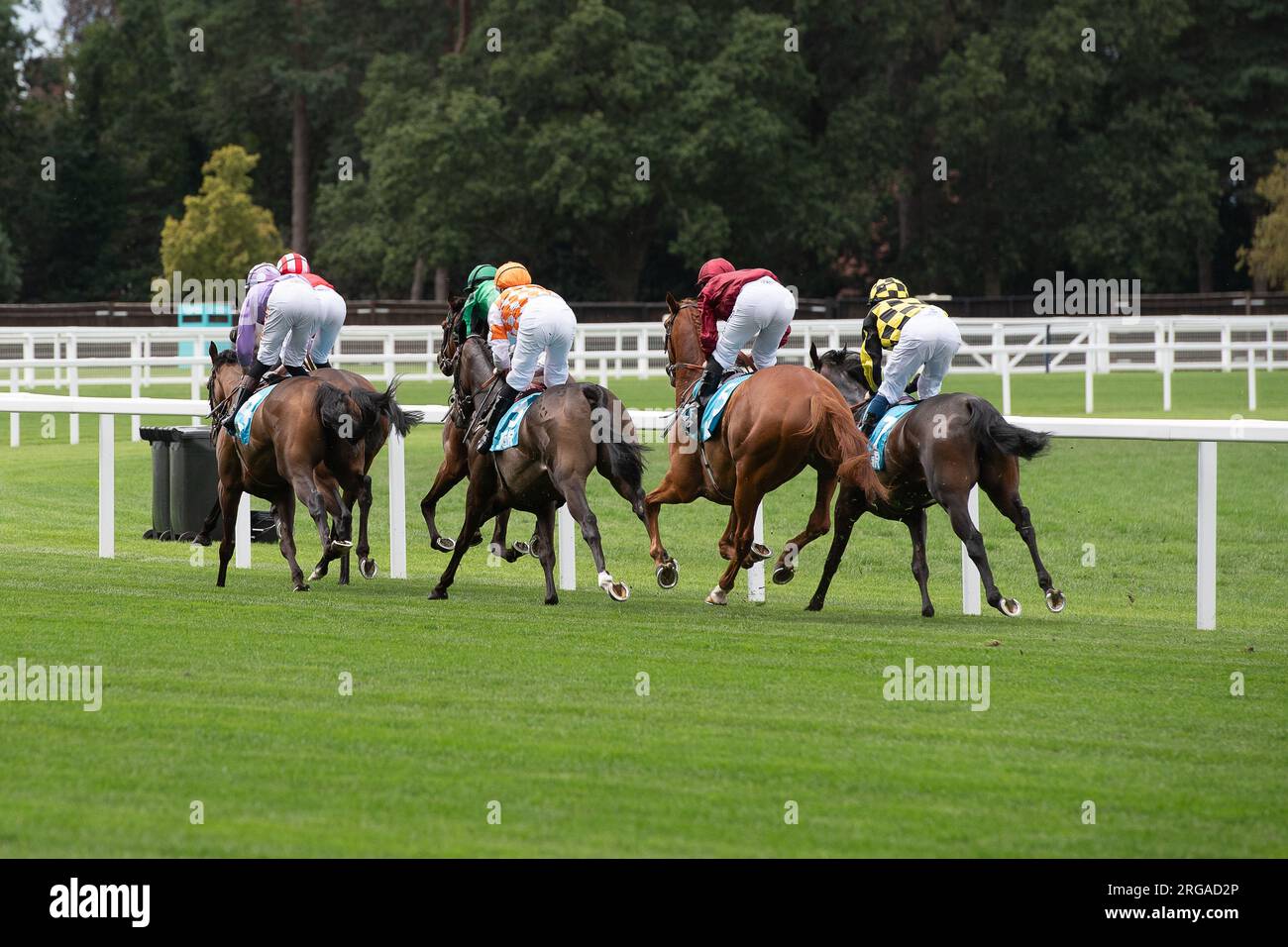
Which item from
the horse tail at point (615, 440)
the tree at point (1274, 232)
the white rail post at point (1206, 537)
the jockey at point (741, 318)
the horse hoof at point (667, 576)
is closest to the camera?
the white rail post at point (1206, 537)

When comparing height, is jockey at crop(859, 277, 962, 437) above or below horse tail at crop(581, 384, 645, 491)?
above

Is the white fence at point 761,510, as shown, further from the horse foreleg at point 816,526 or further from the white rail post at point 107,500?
the horse foreleg at point 816,526

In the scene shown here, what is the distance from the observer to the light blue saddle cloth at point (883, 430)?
1038 cm

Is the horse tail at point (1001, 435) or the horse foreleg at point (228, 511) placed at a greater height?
the horse tail at point (1001, 435)

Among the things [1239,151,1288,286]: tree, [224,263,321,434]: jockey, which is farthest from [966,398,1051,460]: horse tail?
[1239,151,1288,286]: tree

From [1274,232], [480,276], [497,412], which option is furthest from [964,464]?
[1274,232]

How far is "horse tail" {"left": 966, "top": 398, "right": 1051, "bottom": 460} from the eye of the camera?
9.78 meters

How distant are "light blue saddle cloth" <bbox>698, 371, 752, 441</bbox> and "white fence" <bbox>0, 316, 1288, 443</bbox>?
11.8 metres

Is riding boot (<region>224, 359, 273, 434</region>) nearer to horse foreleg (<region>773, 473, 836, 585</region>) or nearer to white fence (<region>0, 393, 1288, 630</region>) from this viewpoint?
white fence (<region>0, 393, 1288, 630</region>)

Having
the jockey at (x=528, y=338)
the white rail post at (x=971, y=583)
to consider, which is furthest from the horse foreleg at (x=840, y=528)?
the jockey at (x=528, y=338)

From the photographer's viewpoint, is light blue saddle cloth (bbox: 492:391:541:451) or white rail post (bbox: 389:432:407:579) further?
white rail post (bbox: 389:432:407:579)

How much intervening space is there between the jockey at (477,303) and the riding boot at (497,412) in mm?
929

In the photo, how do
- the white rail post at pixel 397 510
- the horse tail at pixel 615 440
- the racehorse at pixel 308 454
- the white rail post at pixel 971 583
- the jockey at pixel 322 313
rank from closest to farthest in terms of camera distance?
the horse tail at pixel 615 440 → the white rail post at pixel 971 583 → the racehorse at pixel 308 454 → the jockey at pixel 322 313 → the white rail post at pixel 397 510
